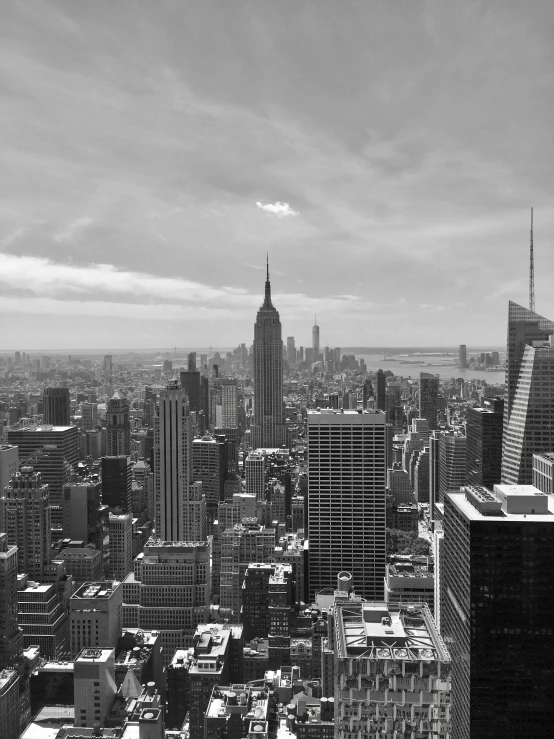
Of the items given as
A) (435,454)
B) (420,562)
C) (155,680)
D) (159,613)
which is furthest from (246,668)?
(435,454)

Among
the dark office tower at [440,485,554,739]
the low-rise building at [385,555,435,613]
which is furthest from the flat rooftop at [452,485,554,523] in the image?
the low-rise building at [385,555,435,613]

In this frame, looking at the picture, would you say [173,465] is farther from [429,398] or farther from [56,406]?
[429,398]

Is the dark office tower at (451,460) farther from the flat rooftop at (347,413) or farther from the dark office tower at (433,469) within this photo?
the flat rooftop at (347,413)

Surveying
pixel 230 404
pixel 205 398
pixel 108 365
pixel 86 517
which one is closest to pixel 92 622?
pixel 108 365

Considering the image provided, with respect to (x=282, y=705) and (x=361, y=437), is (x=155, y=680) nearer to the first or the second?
(x=282, y=705)

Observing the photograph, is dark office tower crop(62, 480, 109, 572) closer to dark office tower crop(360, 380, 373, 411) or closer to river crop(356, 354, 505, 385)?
river crop(356, 354, 505, 385)

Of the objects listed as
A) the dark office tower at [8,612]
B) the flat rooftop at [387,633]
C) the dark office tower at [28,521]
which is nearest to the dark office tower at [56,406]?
the dark office tower at [28,521]
